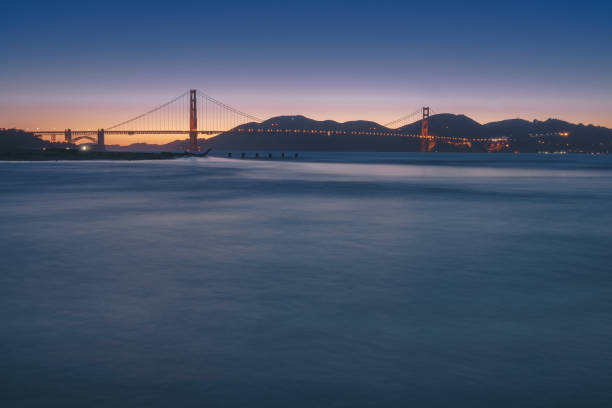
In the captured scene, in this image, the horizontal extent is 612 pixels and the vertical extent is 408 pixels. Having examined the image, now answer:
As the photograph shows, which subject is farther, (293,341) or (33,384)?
(293,341)

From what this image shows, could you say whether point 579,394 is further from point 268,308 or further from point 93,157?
point 93,157

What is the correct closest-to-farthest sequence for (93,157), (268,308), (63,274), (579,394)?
(579,394)
(268,308)
(63,274)
(93,157)

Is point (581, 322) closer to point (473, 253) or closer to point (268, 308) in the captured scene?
point (268, 308)

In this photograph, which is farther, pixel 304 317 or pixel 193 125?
pixel 193 125

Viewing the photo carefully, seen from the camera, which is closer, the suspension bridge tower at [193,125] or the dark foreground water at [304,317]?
the dark foreground water at [304,317]

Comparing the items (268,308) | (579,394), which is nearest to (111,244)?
(268,308)

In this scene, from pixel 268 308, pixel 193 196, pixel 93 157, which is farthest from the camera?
pixel 93 157

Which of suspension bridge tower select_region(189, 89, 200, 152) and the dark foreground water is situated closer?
the dark foreground water
